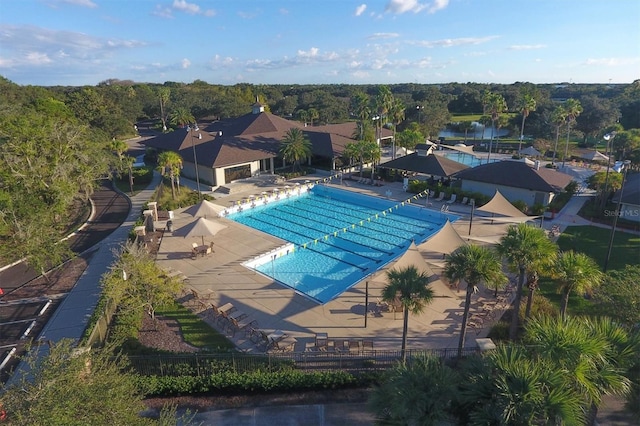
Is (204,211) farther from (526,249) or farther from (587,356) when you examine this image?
(587,356)

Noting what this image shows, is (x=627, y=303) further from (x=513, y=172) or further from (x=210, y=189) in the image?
(x=210, y=189)

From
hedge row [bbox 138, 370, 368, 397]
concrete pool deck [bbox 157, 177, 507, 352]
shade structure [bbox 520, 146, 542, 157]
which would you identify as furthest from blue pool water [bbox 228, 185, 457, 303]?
shade structure [bbox 520, 146, 542, 157]

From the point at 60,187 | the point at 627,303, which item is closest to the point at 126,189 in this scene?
the point at 60,187

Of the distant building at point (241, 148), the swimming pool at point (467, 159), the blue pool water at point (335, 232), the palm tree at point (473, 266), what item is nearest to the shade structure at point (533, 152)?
the swimming pool at point (467, 159)

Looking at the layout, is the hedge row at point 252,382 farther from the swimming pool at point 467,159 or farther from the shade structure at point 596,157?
the shade structure at point 596,157

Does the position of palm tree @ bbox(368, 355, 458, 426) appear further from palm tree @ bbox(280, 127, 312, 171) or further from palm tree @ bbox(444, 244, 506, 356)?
palm tree @ bbox(280, 127, 312, 171)

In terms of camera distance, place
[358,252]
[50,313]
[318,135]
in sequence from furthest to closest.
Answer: [318,135], [358,252], [50,313]

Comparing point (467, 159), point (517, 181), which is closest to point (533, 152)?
point (467, 159)

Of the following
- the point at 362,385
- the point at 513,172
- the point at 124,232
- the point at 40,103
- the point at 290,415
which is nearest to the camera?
the point at 290,415
